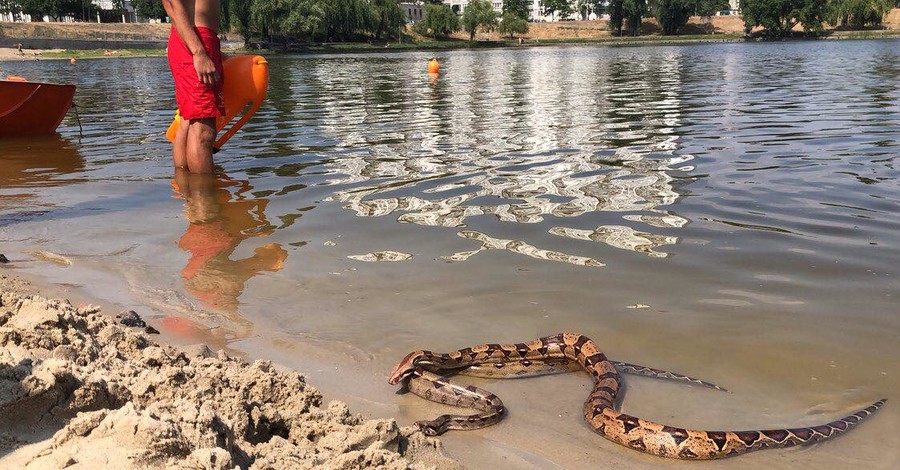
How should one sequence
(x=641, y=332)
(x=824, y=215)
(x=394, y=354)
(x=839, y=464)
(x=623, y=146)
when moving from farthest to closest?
(x=623, y=146) < (x=824, y=215) < (x=641, y=332) < (x=394, y=354) < (x=839, y=464)

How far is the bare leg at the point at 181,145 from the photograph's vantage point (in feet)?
33.7

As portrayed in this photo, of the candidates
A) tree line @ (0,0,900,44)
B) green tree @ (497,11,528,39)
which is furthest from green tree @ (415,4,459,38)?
green tree @ (497,11,528,39)

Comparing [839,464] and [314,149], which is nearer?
[839,464]

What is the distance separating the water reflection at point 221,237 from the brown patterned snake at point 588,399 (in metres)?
1.89

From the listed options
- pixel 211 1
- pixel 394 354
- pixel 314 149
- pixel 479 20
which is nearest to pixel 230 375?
pixel 394 354

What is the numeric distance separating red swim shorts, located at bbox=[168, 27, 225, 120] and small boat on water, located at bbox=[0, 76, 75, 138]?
6.61 metres

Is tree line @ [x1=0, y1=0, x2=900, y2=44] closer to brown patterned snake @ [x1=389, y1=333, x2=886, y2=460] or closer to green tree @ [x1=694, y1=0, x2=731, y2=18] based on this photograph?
green tree @ [x1=694, y1=0, x2=731, y2=18]

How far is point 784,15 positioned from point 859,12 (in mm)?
12845

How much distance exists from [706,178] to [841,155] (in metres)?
2.93

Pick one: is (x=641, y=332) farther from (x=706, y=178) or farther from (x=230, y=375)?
(x=706, y=178)

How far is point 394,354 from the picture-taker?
16.5 feet

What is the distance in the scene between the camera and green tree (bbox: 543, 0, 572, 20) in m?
192

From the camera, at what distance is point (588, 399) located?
4.38m

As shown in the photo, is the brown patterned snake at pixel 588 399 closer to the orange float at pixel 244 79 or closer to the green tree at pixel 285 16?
the orange float at pixel 244 79
